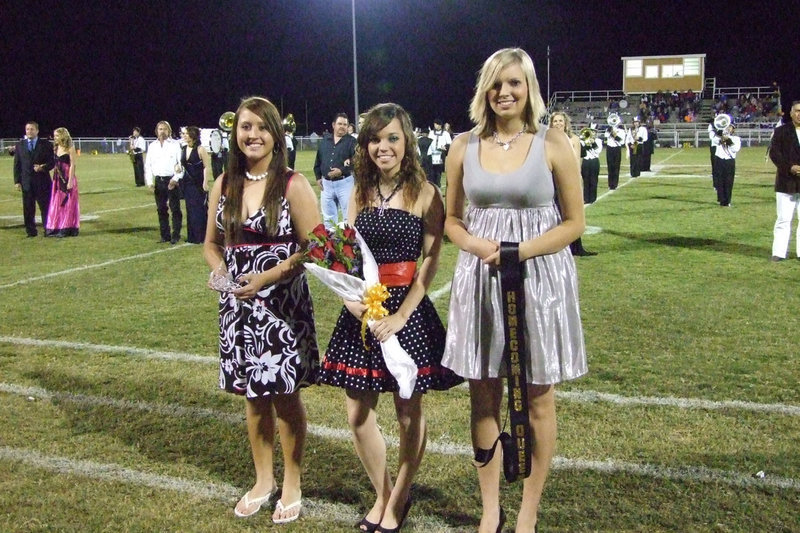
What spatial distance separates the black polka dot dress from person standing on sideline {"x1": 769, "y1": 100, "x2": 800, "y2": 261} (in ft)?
23.0

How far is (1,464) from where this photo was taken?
13.1 ft

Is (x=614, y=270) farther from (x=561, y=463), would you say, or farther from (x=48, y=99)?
(x=48, y=99)

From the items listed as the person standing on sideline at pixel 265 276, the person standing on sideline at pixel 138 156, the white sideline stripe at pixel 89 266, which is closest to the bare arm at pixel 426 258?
the person standing on sideline at pixel 265 276

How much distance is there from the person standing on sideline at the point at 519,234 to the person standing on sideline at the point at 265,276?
0.72m

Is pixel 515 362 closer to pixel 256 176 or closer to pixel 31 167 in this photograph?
pixel 256 176

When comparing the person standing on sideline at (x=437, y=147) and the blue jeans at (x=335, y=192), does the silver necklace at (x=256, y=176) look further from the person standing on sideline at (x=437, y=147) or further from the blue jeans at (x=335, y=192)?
the person standing on sideline at (x=437, y=147)

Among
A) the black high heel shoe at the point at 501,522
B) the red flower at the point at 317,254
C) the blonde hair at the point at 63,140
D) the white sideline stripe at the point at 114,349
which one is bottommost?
the black high heel shoe at the point at 501,522

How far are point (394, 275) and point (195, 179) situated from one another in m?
9.04

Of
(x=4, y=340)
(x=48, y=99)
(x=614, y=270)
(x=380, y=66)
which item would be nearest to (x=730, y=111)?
(x=380, y=66)

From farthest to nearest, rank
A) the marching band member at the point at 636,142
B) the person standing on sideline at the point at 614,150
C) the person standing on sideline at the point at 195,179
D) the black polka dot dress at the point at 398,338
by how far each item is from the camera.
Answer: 1. the marching band member at the point at 636,142
2. the person standing on sideline at the point at 614,150
3. the person standing on sideline at the point at 195,179
4. the black polka dot dress at the point at 398,338

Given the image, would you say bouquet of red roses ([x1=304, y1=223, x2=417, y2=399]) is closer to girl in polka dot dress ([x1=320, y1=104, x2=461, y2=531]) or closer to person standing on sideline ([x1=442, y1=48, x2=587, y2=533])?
girl in polka dot dress ([x1=320, y1=104, x2=461, y2=531])

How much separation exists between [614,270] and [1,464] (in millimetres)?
6892

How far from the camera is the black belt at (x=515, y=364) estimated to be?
2.87 metres

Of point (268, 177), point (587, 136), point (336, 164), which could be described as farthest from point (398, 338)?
point (587, 136)
